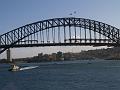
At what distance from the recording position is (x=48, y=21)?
156875 millimetres

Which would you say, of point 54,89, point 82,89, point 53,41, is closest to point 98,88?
point 82,89

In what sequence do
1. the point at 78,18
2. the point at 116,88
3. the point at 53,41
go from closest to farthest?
the point at 116,88
the point at 53,41
the point at 78,18

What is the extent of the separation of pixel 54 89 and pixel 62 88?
1351 mm

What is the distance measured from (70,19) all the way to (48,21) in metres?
7.85

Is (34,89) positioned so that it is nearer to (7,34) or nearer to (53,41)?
(53,41)

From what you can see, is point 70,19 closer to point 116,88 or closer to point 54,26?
point 54,26

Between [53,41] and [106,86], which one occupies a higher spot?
[53,41]

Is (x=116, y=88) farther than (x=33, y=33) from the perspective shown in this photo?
No

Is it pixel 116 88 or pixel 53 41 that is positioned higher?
pixel 53 41

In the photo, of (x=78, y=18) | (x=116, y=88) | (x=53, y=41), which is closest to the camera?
(x=116, y=88)

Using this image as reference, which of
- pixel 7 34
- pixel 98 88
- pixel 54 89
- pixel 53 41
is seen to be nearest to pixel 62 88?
pixel 54 89

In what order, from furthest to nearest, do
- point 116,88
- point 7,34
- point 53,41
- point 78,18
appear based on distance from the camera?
point 7,34
point 78,18
point 53,41
point 116,88

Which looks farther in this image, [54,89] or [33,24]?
[33,24]

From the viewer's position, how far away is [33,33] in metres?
156
